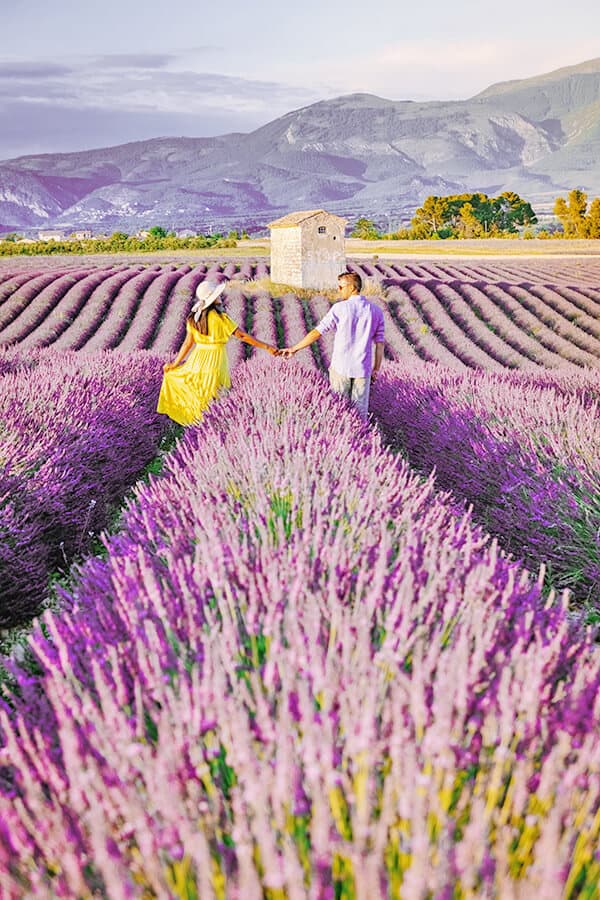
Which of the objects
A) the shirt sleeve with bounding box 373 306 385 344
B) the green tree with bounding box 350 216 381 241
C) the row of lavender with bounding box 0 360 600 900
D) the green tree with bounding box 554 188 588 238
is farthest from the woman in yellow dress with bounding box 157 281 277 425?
the green tree with bounding box 554 188 588 238

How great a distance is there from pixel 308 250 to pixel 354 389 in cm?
1820

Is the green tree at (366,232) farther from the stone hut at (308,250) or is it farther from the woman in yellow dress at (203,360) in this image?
the woman in yellow dress at (203,360)

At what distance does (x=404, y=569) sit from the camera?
1.82 metres

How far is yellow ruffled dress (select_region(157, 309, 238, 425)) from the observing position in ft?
20.1

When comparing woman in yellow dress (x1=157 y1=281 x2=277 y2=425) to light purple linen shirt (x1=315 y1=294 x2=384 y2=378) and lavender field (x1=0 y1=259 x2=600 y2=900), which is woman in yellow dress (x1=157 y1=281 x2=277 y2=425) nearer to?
light purple linen shirt (x1=315 y1=294 x2=384 y2=378)

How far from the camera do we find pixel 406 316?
17266 millimetres

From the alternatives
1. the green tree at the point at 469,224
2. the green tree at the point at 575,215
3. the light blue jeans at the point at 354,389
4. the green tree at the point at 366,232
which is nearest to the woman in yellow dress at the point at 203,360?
the light blue jeans at the point at 354,389

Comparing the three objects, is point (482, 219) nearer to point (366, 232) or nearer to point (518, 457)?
point (366, 232)

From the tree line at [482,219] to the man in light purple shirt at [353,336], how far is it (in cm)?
6194

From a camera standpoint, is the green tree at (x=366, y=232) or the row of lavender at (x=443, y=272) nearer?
the row of lavender at (x=443, y=272)

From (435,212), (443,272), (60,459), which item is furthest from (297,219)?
(435,212)

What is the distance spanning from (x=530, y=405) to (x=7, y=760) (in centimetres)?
483

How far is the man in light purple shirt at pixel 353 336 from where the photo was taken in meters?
5.46

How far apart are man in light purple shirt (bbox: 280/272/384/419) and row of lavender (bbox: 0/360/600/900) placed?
351cm
